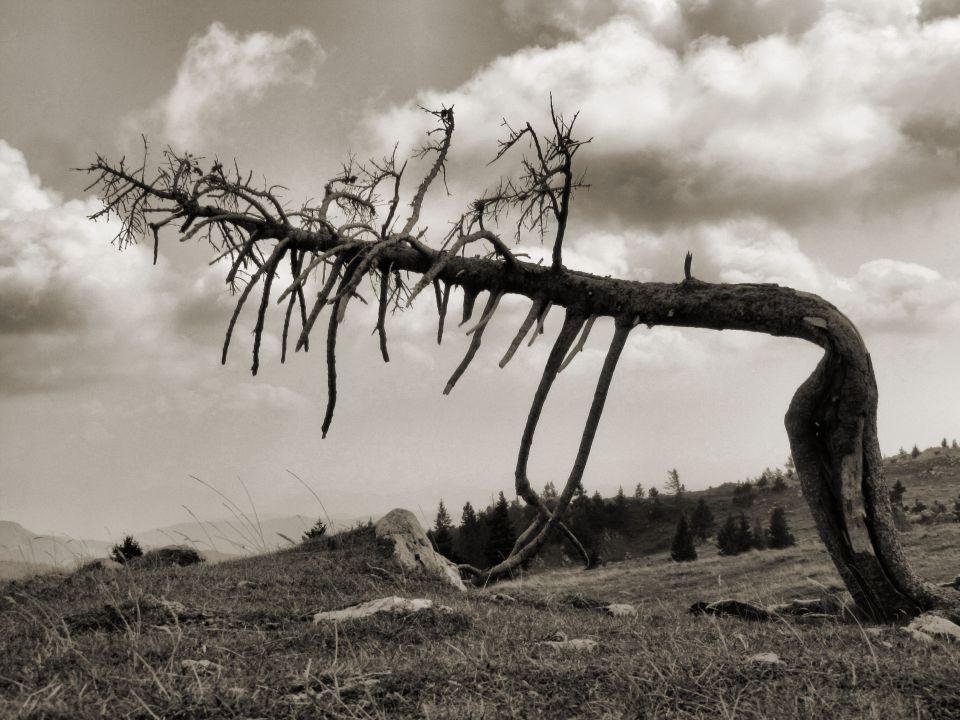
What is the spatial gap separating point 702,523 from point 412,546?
1639 inches

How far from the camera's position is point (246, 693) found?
367 cm

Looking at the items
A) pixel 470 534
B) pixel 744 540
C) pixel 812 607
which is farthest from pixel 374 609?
pixel 470 534

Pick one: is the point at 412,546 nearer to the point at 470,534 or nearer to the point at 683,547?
the point at 683,547

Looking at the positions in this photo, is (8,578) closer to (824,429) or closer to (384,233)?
(384,233)

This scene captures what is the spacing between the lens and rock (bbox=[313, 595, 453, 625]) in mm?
6148

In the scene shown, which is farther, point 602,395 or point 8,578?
point 8,578

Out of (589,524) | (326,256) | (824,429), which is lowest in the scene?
(589,524)

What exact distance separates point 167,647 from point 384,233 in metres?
4.60

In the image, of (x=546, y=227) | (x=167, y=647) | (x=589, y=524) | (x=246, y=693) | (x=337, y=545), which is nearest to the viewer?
(x=246, y=693)

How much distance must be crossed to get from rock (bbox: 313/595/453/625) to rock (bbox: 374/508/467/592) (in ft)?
18.2

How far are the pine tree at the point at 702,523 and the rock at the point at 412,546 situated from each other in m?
38.2

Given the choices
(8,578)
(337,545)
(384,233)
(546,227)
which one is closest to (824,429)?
(546,227)

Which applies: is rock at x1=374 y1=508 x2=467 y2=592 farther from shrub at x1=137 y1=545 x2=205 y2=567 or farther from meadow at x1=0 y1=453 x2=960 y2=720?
meadow at x1=0 y1=453 x2=960 y2=720

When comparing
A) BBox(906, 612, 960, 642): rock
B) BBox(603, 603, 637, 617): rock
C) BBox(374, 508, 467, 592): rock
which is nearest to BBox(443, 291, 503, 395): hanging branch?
BBox(603, 603, 637, 617): rock
